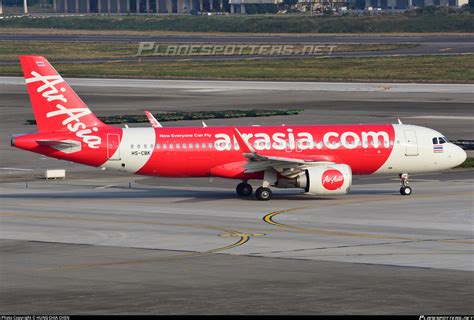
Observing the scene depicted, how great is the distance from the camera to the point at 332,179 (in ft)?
187

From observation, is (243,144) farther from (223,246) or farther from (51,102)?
(223,246)

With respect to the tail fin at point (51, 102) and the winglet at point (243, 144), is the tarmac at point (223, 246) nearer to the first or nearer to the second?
the winglet at point (243, 144)

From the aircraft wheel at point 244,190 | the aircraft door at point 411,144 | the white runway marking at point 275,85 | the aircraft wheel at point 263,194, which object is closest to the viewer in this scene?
the aircraft wheel at point 263,194

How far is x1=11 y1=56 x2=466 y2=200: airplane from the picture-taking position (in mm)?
57969

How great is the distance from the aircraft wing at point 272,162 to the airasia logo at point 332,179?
1.29 meters

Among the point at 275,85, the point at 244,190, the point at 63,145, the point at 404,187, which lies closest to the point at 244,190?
the point at 244,190

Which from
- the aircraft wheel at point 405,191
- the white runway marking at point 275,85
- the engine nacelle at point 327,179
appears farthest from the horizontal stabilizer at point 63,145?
the white runway marking at point 275,85

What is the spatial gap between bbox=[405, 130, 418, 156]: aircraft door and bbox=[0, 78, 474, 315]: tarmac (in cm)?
251

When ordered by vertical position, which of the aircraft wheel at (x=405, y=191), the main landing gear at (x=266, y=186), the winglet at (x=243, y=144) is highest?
the winglet at (x=243, y=144)

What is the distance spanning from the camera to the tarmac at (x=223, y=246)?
3259 centimetres

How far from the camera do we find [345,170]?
57219 mm

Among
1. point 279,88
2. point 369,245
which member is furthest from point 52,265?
point 279,88

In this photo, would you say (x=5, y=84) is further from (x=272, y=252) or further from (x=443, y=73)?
(x=272, y=252)

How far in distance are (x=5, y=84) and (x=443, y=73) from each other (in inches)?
2305
